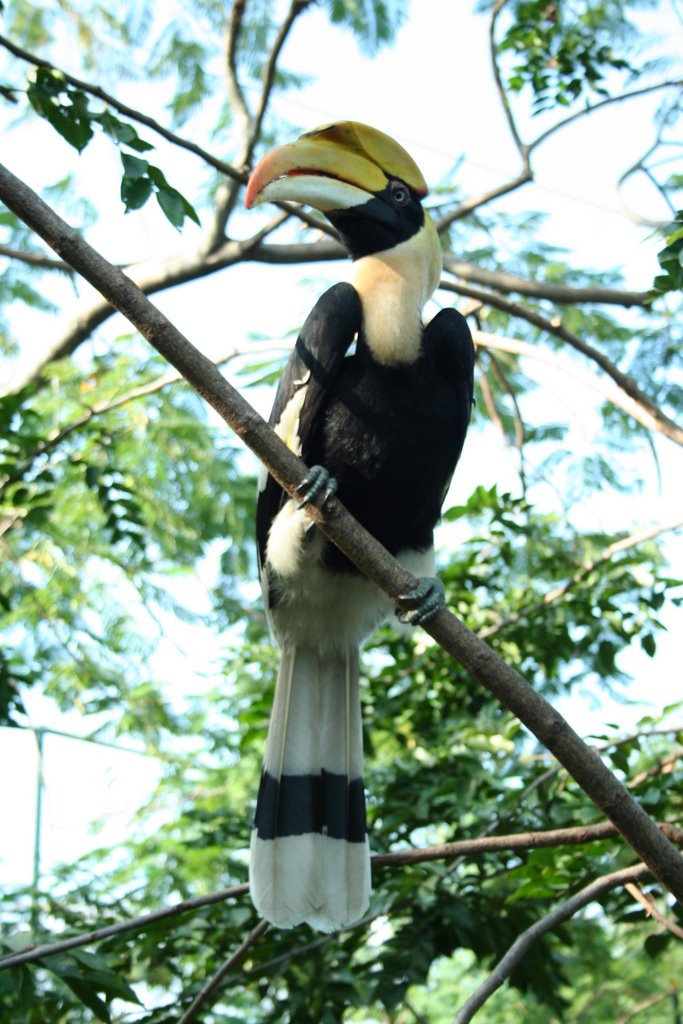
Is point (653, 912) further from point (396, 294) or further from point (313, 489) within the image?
point (396, 294)

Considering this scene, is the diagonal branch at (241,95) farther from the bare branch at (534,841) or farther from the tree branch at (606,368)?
the bare branch at (534,841)

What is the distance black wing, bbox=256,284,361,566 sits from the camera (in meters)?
3.09

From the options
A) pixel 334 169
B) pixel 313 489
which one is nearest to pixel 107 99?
pixel 334 169

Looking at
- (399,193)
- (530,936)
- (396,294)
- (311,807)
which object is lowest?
(530,936)

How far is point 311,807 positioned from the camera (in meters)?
3.19

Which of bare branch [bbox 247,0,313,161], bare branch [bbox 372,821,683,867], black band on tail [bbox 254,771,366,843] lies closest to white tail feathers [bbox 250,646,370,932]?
black band on tail [bbox 254,771,366,843]

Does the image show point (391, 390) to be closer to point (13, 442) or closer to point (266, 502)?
point (266, 502)

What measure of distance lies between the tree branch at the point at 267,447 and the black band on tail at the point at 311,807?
3.37 ft

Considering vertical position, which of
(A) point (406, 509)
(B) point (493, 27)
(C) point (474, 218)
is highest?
(C) point (474, 218)

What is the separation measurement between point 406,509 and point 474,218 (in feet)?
10.4

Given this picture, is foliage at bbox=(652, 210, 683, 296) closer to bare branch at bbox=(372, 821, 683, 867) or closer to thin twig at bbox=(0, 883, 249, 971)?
bare branch at bbox=(372, 821, 683, 867)

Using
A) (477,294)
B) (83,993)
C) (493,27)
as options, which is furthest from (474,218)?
(83,993)

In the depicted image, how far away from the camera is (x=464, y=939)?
3225mm

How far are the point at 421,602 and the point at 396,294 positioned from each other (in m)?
1.03
